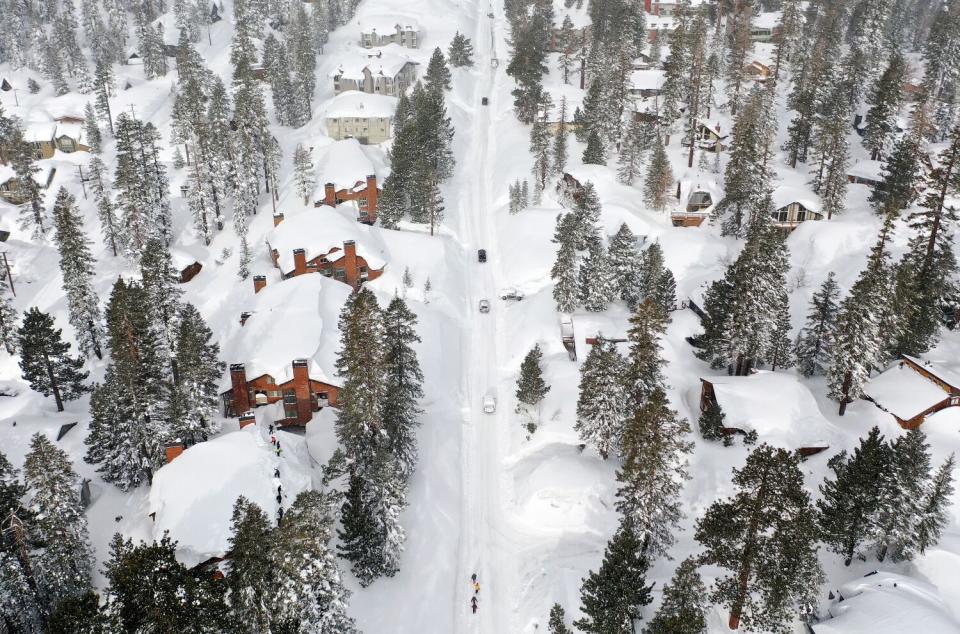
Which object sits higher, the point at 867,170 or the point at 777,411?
the point at 867,170

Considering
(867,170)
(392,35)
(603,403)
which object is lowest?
(603,403)

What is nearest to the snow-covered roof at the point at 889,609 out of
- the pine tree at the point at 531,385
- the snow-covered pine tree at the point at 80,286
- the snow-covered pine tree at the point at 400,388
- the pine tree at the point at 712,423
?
the pine tree at the point at 712,423

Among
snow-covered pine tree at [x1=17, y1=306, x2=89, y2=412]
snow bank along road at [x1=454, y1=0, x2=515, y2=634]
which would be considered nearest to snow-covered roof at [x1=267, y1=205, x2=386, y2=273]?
snow bank along road at [x1=454, y1=0, x2=515, y2=634]

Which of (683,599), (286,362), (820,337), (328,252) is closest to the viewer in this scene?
(683,599)

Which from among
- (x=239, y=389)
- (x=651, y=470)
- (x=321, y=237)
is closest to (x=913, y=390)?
(x=651, y=470)

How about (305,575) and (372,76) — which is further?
(372,76)

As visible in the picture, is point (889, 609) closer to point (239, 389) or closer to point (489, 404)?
point (489, 404)

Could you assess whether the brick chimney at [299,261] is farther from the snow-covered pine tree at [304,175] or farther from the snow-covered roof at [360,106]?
the snow-covered roof at [360,106]
